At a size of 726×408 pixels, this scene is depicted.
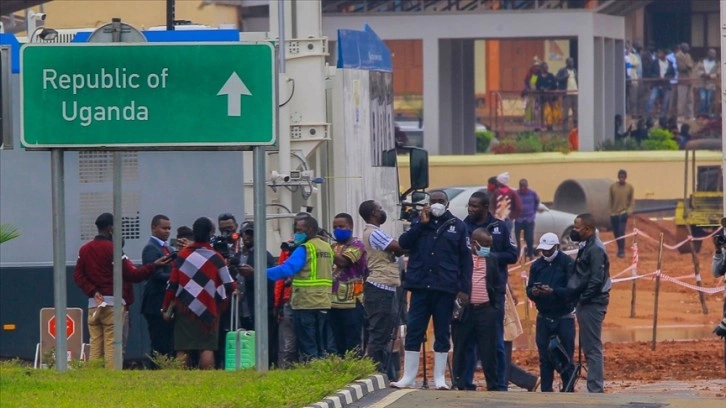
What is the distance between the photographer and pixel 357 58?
14680mm

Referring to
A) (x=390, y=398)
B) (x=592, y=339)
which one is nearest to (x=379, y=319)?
(x=592, y=339)

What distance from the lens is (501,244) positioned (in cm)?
1285

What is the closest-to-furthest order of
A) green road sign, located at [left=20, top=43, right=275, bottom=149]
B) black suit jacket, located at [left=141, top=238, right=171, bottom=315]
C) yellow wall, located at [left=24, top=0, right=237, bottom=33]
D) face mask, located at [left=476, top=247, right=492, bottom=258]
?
1. green road sign, located at [left=20, top=43, right=275, bottom=149]
2. face mask, located at [left=476, top=247, right=492, bottom=258]
3. black suit jacket, located at [left=141, top=238, right=171, bottom=315]
4. yellow wall, located at [left=24, top=0, right=237, bottom=33]

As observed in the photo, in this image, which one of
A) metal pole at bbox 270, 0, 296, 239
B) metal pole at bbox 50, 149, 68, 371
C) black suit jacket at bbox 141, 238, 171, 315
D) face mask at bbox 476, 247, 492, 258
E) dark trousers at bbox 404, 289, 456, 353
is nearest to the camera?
metal pole at bbox 50, 149, 68, 371

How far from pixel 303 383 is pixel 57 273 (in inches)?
86.7

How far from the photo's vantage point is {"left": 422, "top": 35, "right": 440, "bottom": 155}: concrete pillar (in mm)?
37625

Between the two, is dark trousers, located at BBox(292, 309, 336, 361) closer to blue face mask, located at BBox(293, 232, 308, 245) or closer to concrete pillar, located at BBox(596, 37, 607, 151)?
blue face mask, located at BBox(293, 232, 308, 245)

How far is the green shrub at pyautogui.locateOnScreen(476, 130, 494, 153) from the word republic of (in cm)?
2869

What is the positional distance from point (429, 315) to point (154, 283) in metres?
2.50

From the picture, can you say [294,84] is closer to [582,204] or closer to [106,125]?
[106,125]

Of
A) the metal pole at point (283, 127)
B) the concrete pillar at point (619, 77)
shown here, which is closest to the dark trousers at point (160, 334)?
the metal pole at point (283, 127)

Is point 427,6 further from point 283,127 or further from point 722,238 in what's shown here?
point 722,238

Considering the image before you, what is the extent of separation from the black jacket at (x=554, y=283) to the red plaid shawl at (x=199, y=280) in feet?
8.71

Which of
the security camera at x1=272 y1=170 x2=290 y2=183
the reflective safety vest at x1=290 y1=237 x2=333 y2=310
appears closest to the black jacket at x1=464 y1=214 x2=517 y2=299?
the reflective safety vest at x1=290 y1=237 x2=333 y2=310
